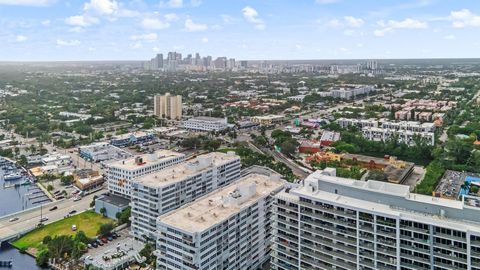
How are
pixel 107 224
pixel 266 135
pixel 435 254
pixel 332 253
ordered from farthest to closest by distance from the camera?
1. pixel 266 135
2. pixel 107 224
3. pixel 332 253
4. pixel 435 254

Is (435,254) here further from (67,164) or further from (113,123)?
(113,123)

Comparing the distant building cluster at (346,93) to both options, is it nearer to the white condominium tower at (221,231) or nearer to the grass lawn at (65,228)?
the grass lawn at (65,228)

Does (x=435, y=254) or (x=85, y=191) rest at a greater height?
(x=435, y=254)

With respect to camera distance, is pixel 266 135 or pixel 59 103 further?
pixel 59 103

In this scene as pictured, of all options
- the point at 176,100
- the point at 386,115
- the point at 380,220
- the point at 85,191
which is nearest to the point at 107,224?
the point at 85,191

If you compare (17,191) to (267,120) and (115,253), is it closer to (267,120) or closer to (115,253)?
(115,253)

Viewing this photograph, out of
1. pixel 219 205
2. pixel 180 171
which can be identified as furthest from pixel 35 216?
pixel 219 205

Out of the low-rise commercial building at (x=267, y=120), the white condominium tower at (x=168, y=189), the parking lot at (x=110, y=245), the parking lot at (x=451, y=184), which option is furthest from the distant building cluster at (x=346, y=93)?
the parking lot at (x=110, y=245)
